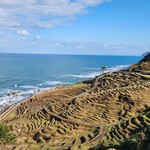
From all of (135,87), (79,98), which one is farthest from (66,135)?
(135,87)

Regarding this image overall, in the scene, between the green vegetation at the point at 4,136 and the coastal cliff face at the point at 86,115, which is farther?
the coastal cliff face at the point at 86,115

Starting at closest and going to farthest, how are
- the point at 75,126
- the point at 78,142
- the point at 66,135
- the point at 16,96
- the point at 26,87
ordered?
the point at 78,142
the point at 66,135
the point at 75,126
the point at 16,96
the point at 26,87

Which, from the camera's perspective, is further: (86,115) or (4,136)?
(86,115)

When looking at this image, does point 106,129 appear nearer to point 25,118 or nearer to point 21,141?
point 21,141

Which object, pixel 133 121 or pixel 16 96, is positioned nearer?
pixel 133 121

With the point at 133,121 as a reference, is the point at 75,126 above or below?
below

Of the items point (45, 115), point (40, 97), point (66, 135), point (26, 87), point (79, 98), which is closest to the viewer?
point (66, 135)

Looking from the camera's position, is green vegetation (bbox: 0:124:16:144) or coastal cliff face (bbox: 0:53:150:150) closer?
green vegetation (bbox: 0:124:16:144)

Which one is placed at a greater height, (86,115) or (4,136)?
(4,136)
